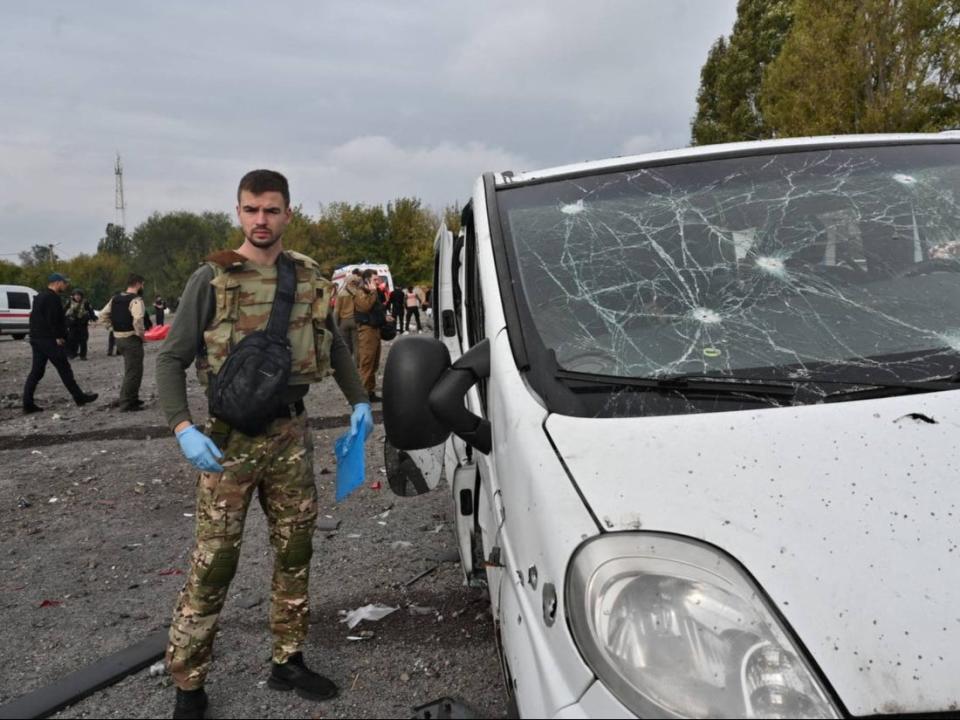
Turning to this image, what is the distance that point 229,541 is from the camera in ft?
8.54

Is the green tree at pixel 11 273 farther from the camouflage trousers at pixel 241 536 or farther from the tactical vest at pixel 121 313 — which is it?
the camouflage trousers at pixel 241 536

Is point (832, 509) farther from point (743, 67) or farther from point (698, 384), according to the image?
point (743, 67)

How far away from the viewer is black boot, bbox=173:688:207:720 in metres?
2.61

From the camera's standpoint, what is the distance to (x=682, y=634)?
1.40 metres

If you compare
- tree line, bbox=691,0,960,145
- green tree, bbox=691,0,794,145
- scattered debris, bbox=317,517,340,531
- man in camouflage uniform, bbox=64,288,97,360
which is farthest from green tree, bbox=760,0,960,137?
man in camouflage uniform, bbox=64,288,97,360

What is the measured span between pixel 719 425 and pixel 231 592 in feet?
9.90

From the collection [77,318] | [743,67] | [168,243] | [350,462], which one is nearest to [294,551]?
[350,462]

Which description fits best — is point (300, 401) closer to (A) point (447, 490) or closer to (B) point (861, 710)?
(B) point (861, 710)

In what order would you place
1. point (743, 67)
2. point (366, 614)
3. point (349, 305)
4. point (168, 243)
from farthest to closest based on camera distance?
point (168, 243), point (743, 67), point (349, 305), point (366, 614)

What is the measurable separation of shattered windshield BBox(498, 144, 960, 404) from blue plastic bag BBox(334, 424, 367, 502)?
3.35ft

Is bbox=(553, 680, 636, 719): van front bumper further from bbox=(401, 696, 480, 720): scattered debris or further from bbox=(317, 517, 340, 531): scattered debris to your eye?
bbox=(317, 517, 340, 531): scattered debris

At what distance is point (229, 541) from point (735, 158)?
219 cm

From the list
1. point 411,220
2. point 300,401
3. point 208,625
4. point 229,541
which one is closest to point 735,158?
point 300,401

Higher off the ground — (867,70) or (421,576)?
(867,70)
